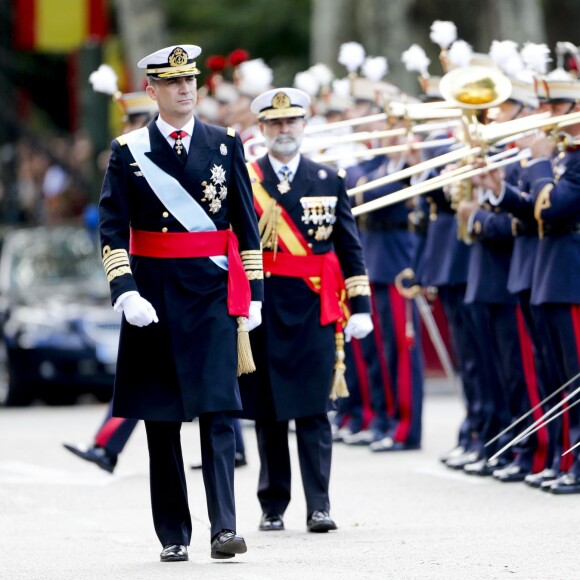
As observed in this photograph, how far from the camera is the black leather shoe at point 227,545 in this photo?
8.71 meters

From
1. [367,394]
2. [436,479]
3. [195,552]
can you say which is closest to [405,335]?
[367,394]

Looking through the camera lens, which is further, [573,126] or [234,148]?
[573,126]

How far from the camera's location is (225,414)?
29.3ft

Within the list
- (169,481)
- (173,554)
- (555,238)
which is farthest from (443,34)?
(173,554)

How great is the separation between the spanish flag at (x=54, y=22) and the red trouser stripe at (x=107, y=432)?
1617 cm

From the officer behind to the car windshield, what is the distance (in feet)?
28.1

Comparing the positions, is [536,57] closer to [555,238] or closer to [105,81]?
[555,238]

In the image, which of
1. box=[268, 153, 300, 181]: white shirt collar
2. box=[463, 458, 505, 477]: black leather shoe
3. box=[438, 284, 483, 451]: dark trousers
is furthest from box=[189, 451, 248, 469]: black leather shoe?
box=[268, 153, 300, 181]: white shirt collar

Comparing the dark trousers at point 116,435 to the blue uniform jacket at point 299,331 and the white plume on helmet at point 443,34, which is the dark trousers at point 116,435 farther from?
the white plume on helmet at point 443,34

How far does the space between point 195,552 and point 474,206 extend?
328 cm

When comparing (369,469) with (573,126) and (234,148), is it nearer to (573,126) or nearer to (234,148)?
(573,126)

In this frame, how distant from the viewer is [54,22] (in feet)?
93.0

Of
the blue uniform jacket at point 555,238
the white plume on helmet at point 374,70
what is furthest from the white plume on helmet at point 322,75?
the blue uniform jacket at point 555,238

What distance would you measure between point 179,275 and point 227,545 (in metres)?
1.13
